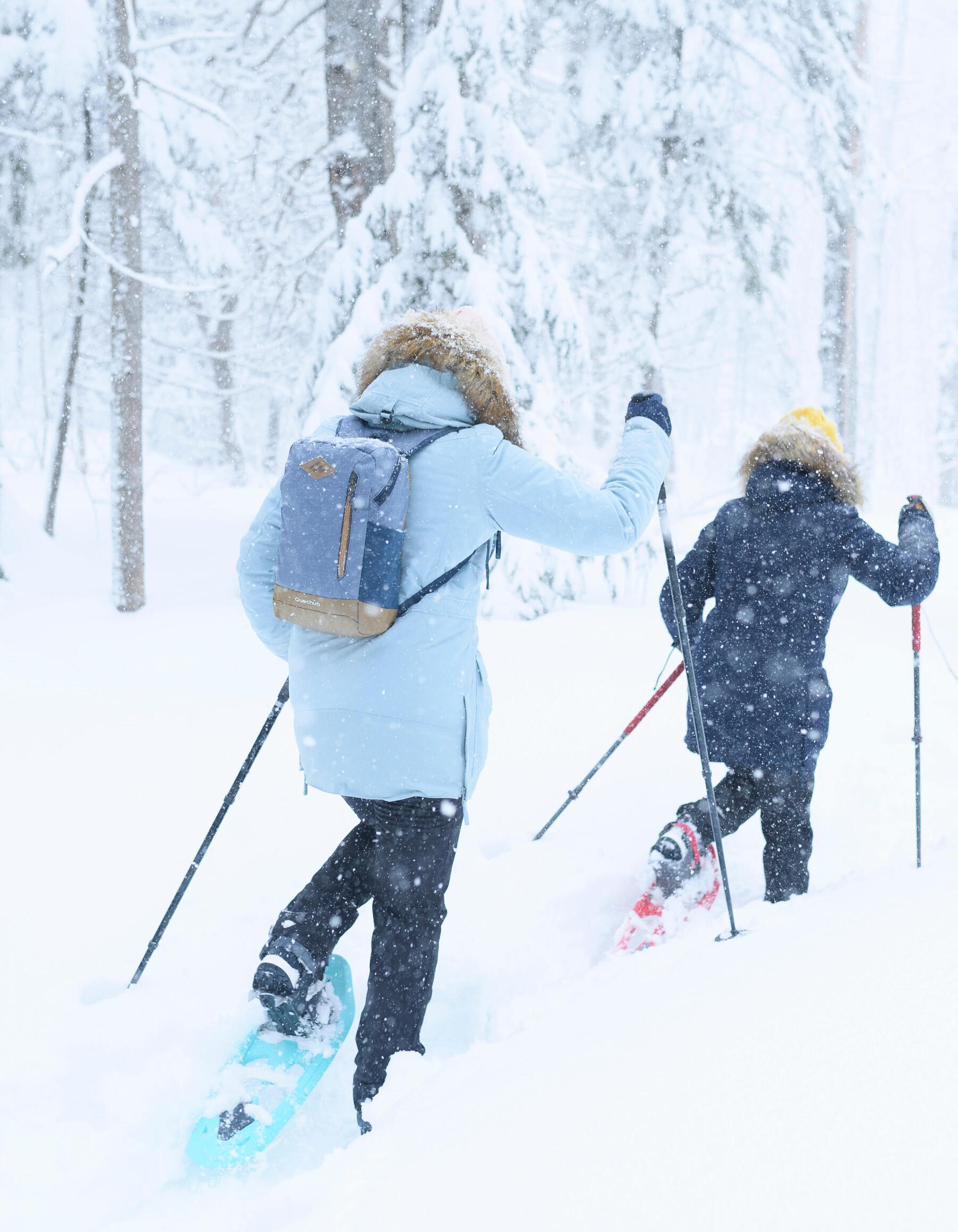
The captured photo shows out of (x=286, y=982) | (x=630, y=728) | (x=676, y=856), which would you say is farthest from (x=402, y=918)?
(x=630, y=728)

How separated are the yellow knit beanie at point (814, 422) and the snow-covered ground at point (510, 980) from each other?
63.1 inches

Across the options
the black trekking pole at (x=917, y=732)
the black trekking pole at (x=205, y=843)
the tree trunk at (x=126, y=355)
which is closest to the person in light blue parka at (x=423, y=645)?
the black trekking pole at (x=205, y=843)

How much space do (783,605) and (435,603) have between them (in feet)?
5.11

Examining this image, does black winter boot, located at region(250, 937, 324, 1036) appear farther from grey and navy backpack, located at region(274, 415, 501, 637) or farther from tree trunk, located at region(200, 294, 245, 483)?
tree trunk, located at region(200, 294, 245, 483)

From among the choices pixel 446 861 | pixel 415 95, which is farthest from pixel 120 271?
pixel 446 861

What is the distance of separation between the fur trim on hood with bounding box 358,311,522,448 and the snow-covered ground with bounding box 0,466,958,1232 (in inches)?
59.9

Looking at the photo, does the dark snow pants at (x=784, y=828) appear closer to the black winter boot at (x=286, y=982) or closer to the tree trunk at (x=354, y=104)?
the black winter boot at (x=286, y=982)

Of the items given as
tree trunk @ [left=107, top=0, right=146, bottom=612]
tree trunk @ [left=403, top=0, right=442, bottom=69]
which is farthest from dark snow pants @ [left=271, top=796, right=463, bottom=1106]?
tree trunk @ [left=403, top=0, right=442, bottom=69]

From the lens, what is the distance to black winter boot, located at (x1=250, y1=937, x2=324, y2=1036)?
2.30m

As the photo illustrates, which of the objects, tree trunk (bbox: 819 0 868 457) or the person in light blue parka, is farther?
tree trunk (bbox: 819 0 868 457)

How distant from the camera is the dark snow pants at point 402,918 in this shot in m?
2.18

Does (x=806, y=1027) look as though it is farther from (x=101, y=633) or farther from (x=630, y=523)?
(x=101, y=633)

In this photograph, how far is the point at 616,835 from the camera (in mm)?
4176

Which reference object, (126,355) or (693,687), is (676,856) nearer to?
(693,687)
